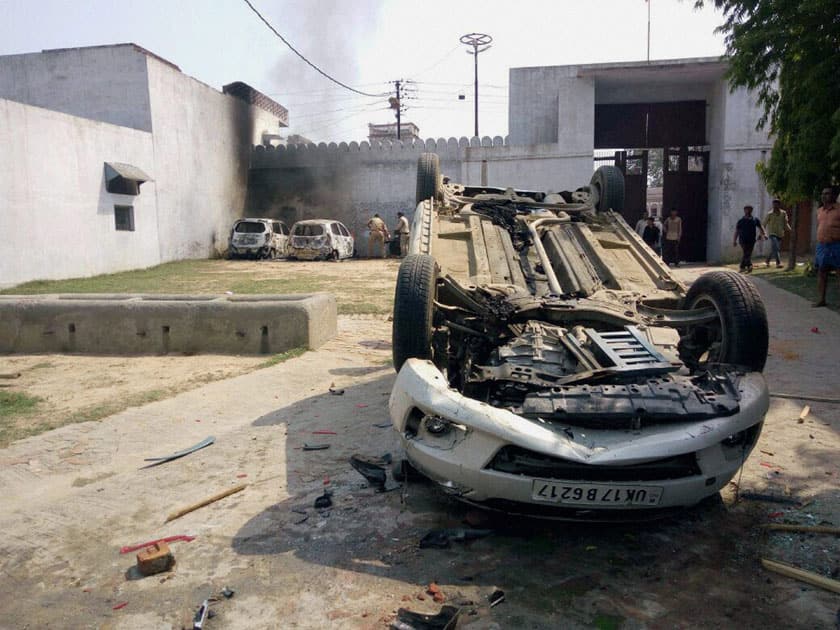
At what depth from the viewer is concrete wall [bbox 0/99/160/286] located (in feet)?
50.2

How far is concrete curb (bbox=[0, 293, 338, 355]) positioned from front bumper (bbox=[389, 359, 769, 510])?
4.69 meters

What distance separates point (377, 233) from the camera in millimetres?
24656

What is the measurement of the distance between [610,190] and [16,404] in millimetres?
5788

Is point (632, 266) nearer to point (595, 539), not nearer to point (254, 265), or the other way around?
point (595, 539)

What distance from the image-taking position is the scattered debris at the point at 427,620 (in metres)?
2.40

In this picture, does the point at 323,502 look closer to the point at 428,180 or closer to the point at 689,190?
the point at 428,180

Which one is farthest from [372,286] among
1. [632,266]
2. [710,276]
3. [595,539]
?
[595,539]

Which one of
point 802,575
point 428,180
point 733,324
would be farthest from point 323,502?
point 428,180

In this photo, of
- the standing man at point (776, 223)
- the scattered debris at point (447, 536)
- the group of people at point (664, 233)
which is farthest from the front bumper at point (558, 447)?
the standing man at point (776, 223)

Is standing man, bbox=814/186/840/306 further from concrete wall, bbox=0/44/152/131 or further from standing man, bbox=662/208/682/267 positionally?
concrete wall, bbox=0/44/152/131

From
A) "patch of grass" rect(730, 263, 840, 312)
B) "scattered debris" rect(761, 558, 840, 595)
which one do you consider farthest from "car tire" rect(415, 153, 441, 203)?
"patch of grass" rect(730, 263, 840, 312)

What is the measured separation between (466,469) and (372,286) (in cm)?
1187

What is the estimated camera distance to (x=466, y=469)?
281cm

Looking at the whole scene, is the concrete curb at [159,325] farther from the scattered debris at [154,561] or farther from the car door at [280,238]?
the car door at [280,238]
